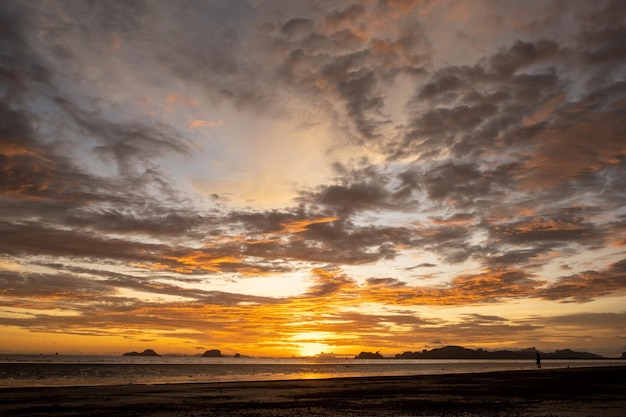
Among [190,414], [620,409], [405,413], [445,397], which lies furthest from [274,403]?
[620,409]

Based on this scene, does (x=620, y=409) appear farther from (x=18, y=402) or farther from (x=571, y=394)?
(x=18, y=402)

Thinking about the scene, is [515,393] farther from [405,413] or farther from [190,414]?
[190,414]

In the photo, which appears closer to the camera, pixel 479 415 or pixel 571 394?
pixel 479 415

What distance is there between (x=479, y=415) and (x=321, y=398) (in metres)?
17.2

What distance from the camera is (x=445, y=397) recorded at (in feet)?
129

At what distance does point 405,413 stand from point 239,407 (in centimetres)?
1300

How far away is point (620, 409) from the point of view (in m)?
27.8

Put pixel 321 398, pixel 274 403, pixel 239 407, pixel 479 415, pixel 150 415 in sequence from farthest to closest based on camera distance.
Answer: pixel 321 398 < pixel 274 403 < pixel 239 407 < pixel 150 415 < pixel 479 415

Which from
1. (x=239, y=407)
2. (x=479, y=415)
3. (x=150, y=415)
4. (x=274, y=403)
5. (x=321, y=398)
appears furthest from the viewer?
(x=321, y=398)

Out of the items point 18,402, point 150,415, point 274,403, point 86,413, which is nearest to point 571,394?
point 274,403

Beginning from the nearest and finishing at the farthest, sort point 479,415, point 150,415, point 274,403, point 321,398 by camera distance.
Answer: point 479,415 < point 150,415 < point 274,403 < point 321,398

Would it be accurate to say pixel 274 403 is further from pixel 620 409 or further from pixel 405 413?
pixel 620 409

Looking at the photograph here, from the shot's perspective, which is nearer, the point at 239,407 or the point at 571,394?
the point at 239,407

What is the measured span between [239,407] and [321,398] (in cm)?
947
